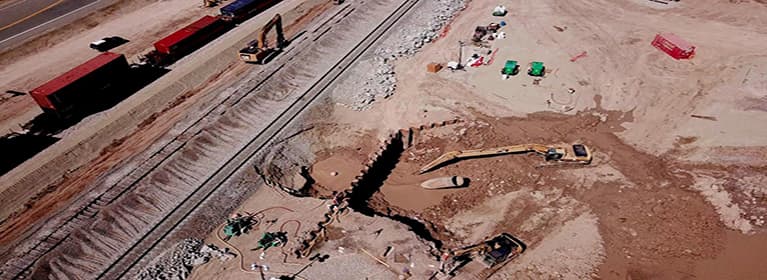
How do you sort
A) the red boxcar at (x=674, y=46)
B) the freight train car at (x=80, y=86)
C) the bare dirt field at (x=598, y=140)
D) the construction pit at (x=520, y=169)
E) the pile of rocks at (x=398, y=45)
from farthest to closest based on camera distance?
the red boxcar at (x=674, y=46) → the pile of rocks at (x=398, y=45) → the freight train car at (x=80, y=86) → the bare dirt field at (x=598, y=140) → the construction pit at (x=520, y=169)

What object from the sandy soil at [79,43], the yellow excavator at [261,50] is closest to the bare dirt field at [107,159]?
the yellow excavator at [261,50]

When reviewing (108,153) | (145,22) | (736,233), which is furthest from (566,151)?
(145,22)

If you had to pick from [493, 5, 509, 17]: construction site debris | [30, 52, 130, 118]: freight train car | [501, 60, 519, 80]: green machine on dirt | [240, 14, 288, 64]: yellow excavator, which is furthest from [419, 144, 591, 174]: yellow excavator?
[30, 52, 130, 118]: freight train car

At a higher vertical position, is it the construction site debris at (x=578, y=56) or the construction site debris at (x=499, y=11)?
the construction site debris at (x=499, y=11)

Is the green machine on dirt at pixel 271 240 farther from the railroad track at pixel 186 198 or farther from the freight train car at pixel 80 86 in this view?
the freight train car at pixel 80 86

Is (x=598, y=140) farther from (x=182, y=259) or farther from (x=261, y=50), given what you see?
(x=261, y=50)

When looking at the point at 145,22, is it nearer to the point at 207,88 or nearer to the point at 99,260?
the point at 207,88

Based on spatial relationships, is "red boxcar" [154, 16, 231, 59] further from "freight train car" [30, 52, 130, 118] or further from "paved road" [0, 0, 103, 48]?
"paved road" [0, 0, 103, 48]
